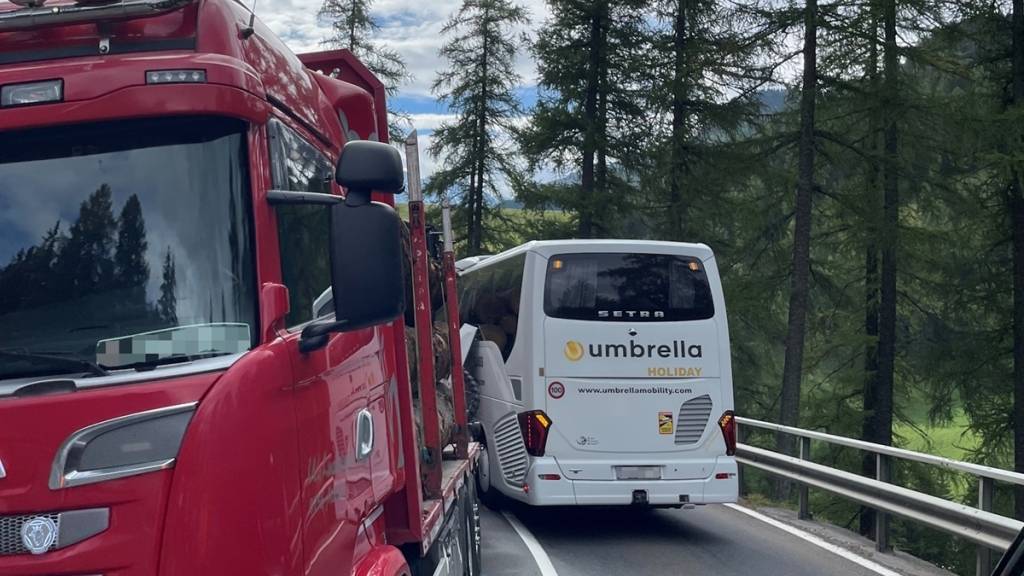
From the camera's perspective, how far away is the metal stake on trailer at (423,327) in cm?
638

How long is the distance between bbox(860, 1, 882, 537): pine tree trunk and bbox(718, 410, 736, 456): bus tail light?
335 inches

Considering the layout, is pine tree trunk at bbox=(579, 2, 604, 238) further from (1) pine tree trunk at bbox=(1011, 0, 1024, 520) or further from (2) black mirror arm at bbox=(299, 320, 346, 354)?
(2) black mirror arm at bbox=(299, 320, 346, 354)

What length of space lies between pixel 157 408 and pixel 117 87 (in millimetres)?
1002

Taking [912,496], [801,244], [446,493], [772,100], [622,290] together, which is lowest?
[912,496]

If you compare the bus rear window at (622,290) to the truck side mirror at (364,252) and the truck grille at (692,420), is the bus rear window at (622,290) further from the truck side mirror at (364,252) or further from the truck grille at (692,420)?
the truck side mirror at (364,252)

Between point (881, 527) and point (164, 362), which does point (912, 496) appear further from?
point (164, 362)

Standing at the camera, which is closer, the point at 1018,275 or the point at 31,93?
the point at 31,93

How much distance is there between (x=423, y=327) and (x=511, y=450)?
600cm

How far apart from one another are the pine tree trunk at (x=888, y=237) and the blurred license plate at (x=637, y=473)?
11.1 meters

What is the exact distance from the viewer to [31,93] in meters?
3.26

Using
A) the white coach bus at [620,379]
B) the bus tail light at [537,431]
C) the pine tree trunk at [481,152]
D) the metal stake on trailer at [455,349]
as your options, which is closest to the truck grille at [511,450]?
the white coach bus at [620,379]

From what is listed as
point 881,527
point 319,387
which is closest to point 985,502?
point 881,527

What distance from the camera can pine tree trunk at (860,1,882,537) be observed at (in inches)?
802

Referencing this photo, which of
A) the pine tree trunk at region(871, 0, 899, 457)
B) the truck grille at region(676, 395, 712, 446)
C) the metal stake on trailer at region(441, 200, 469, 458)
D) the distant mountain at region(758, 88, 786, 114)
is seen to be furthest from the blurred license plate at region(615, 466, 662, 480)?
the distant mountain at region(758, 88, 786, 114)
